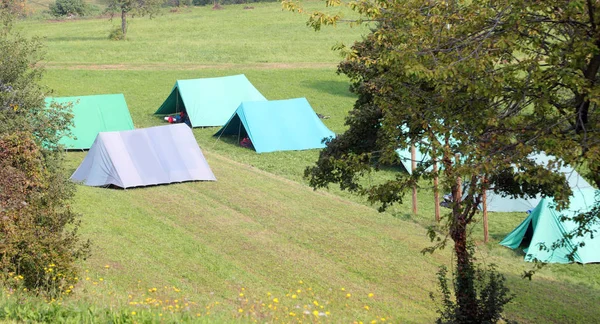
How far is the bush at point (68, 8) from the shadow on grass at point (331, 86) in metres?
36.4

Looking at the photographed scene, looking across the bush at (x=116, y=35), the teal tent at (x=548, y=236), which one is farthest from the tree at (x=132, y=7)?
the teal tent at (x=548, y=236)

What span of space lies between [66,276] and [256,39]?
155 feet

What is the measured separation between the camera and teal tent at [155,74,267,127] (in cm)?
3094

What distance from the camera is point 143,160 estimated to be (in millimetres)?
21453

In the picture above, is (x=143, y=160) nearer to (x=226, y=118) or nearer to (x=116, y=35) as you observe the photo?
(x=226, y=118)

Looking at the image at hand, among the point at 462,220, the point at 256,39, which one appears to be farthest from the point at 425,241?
the point at 256,39

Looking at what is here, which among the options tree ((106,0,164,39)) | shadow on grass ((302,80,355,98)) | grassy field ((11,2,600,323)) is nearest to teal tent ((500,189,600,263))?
grassy field ((11,2,600,323))

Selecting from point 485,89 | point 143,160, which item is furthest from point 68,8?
point 485,89

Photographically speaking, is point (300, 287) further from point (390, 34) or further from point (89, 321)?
point (89, 321)

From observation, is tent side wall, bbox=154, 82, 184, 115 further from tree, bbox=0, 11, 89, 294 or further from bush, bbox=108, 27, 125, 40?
bush, bbox=108, 27, 125, 40

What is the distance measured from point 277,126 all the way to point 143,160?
7915 mm

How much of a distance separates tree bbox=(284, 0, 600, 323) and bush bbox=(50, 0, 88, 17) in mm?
64022

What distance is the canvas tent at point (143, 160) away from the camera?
20.8 m

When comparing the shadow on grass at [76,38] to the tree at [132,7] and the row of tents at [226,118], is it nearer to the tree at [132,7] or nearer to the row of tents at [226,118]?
the tree at [132,7]
